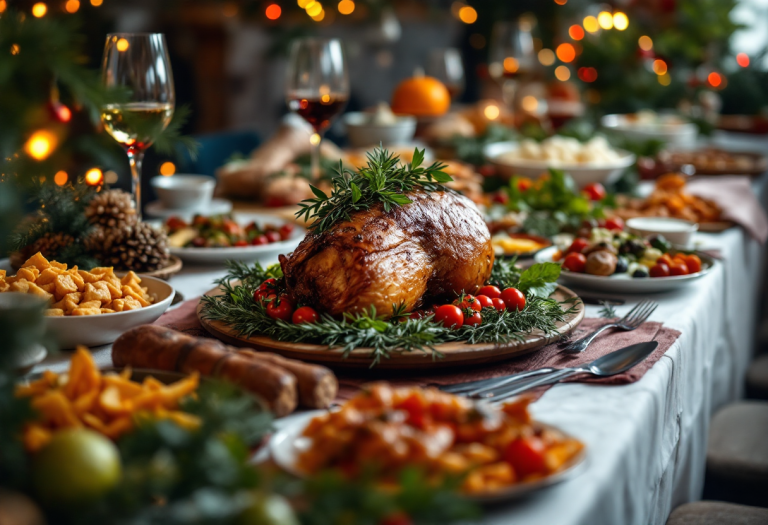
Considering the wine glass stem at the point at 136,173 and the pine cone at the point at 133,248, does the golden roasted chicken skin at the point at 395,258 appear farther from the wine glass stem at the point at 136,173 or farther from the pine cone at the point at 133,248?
the wine glass stem at the point at 136,173

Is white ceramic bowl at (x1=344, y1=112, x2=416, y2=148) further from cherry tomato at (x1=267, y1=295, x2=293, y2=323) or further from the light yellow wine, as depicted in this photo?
cherry tomato at (x1=267, y1=295, x2=293, y2=323)

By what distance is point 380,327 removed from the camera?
1.45 m

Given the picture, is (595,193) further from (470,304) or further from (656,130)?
(656,130)

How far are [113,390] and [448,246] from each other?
811 mm

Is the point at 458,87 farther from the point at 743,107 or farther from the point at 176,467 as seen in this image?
the point at 176,467

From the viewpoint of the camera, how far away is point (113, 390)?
3.46 ft

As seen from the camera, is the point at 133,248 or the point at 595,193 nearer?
the point at 133,248

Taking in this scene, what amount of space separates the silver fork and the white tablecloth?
41mm

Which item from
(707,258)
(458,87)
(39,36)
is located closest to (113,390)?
(39,36)

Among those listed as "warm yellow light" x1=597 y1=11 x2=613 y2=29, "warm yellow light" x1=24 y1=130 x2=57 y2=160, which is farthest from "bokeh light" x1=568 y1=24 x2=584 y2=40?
"warm yellow light" x1=24 y1=130 x2=57 y2=160

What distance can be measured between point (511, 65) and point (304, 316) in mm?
3307

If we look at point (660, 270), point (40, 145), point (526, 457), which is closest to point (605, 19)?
point (660, 270)

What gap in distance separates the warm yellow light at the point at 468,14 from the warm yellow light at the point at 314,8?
219 centimetres

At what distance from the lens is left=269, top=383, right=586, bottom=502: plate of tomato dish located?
910 mm
